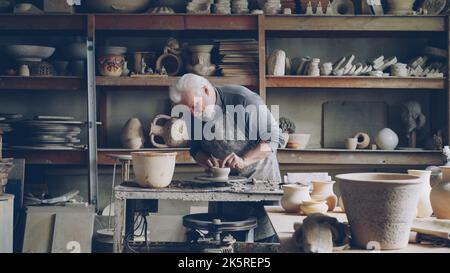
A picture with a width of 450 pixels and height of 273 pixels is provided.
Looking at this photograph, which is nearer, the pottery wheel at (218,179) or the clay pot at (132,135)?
the pottery wheel at (218,179)

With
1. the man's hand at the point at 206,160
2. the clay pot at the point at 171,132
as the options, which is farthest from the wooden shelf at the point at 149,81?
the man's hand at the point at 206,160

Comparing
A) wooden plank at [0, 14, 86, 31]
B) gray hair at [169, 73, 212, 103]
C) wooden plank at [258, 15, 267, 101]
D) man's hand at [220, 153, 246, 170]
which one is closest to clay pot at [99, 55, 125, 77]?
wooden plank at [0, 14, 86, 31]

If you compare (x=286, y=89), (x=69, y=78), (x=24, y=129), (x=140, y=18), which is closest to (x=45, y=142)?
(x=24, y=129)

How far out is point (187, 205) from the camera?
578 cm

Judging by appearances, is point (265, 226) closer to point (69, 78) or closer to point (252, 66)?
point (252, 66)

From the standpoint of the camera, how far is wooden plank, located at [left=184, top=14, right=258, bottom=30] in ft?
17.0

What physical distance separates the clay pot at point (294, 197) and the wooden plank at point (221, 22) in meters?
2.76

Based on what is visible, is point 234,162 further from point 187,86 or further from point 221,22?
point 221,22

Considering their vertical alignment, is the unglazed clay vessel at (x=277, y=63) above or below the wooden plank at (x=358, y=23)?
below

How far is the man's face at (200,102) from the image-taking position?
387 centimetres

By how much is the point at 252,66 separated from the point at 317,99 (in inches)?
35.1

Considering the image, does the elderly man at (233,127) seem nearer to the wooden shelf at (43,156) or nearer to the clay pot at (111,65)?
the clay pot at (111,65)

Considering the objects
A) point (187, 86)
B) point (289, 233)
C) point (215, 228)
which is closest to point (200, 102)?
point (187, 86)

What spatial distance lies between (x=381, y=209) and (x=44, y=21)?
4126mm
